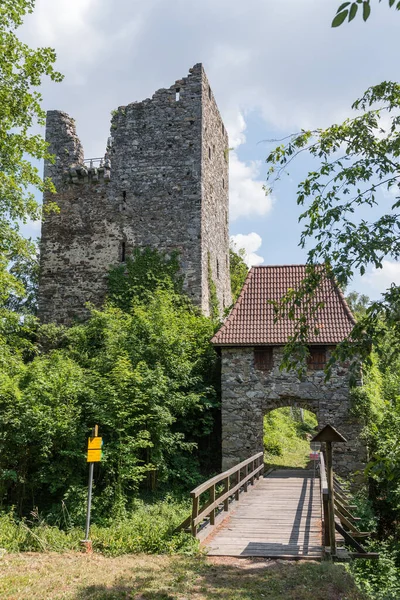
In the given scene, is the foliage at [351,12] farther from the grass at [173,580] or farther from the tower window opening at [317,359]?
the tower window opening at [317,359]

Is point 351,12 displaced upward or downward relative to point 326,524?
upward

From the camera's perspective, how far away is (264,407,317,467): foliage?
18.6 meters

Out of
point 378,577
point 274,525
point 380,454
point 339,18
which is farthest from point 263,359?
point 339,18

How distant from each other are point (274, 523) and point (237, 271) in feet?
66.3

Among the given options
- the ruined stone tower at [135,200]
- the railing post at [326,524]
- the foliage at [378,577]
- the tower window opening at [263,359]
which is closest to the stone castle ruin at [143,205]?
the ruined stone tower at [135,200]

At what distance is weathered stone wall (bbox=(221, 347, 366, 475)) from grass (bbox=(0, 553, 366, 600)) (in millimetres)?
6468

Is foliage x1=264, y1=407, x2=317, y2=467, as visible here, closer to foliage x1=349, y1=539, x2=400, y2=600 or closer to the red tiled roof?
the red tiled roof

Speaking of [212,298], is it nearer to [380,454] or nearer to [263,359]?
[263,359]

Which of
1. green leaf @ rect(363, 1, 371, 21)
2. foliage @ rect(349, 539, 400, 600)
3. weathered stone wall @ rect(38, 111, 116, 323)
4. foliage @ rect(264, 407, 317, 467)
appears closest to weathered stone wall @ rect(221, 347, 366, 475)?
foliage @ rect(264, 407, 317, 467)

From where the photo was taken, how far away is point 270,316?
15352 mm

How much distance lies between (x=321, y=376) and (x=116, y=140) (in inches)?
431

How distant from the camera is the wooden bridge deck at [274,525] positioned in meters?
7.75

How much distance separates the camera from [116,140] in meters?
18.8

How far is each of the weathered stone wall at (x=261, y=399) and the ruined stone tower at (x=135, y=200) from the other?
152 inches
